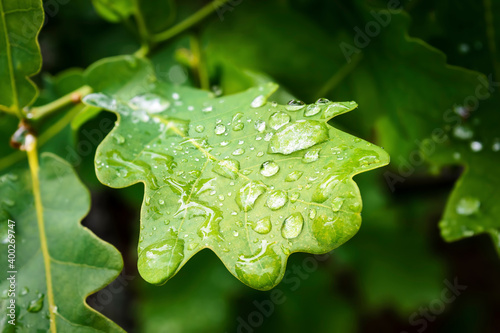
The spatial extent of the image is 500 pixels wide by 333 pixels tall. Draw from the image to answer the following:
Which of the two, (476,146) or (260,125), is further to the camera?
(476,146)

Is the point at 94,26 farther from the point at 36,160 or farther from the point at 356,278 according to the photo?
the point at 356,278

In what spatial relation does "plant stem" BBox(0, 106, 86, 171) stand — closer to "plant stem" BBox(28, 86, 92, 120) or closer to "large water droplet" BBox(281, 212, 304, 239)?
"plant stem" BBox(28, 86, 92, 120)

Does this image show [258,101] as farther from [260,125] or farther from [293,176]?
[293,176]

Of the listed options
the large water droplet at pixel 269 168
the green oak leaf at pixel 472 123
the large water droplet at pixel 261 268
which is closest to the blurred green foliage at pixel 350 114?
the green oak leaf at pixel 472 123

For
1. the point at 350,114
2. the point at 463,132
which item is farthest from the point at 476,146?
the point at 350,114

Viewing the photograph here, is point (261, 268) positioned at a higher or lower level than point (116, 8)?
lower

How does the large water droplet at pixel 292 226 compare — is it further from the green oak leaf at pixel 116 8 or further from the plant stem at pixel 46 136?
the green oak leaf at pixel 116 8

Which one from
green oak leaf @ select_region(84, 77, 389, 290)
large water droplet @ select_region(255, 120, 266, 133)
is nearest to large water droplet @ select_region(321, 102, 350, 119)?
green oak leaf @ select_region(84, 77, 389, 290)
